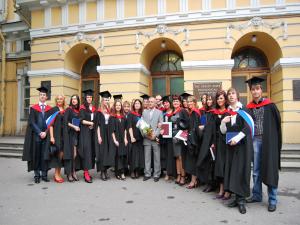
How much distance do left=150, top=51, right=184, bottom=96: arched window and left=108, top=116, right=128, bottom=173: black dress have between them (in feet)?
19.8

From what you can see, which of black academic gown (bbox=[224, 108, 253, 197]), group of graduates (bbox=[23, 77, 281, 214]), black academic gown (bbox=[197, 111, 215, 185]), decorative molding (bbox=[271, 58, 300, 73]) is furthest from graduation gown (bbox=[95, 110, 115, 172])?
decorative molding (bbox=[271, 58, 300, 73])

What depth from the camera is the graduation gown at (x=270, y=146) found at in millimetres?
4602

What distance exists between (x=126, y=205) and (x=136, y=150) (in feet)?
7.70

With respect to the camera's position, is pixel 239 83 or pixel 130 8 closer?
pixel 130 8

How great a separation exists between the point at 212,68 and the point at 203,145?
230 inches

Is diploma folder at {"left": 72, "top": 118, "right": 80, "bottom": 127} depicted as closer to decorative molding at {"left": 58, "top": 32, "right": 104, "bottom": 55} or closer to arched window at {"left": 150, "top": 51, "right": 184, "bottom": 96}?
decorative molding at {"left": 58, "top": 32, "right": 104, "bottom": 55}

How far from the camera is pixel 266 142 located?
184 inches

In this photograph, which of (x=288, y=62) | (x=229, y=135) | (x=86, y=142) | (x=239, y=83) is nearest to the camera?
(x=229, y=135)

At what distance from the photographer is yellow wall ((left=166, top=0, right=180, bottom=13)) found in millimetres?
11242

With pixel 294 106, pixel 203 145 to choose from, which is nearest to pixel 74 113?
pixel 203 145

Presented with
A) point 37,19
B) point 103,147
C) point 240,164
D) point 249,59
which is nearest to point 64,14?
point 37,19

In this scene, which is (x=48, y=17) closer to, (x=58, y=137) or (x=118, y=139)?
(x=58, y=137)

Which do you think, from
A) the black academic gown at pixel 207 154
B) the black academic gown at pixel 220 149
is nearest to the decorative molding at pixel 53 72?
the black academic gown at pixel 207 154

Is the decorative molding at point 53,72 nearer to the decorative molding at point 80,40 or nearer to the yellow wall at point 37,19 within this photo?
the decorative molding at point 80,40
